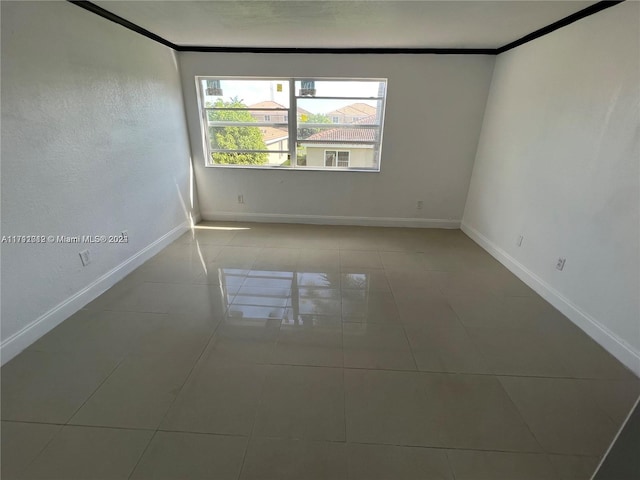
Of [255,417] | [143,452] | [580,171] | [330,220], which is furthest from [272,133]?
[143,452]

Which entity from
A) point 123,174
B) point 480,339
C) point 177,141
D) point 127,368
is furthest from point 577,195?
point 177,141

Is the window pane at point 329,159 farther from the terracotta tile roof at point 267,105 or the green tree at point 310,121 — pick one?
the terracotta tile roof at point 267,105

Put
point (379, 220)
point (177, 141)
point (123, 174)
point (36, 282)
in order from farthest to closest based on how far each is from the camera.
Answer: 1. point (379, 220)
2. point (177, 141)
3. point (123, 174)
4. point (36, 282)

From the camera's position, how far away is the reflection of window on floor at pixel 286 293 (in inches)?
90.4

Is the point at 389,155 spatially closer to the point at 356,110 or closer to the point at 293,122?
the point at 356,110

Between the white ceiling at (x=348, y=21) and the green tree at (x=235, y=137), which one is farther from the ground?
the white ceiling at (x=348, y=21)

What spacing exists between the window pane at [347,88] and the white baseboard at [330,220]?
1629 mm

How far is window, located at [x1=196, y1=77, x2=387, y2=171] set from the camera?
377 cm

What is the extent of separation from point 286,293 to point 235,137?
2.55 metres

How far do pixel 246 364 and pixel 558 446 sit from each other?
5.36 ft

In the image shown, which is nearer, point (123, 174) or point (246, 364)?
point (246, 364)

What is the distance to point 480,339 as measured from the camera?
2.04 meters

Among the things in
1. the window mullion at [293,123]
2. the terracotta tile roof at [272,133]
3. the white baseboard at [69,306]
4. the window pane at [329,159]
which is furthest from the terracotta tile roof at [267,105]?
the white baseboard at [69,306]

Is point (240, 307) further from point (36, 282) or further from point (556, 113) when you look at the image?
point (556, 113)
